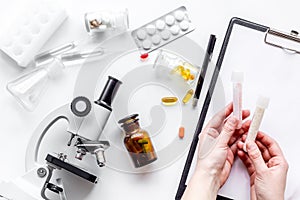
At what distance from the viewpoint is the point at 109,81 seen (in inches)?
44.6

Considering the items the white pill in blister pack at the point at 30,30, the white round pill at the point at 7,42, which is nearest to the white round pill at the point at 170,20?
the white pill in blister pack at the point at 30,30

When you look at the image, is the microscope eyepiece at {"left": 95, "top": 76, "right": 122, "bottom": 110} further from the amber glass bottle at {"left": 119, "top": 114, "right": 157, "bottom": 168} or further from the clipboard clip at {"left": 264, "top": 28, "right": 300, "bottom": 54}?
the clipboard clip at {"left": 264, "top": 28, "right": 300, "bottom": 54}

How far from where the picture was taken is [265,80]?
118 centimetres

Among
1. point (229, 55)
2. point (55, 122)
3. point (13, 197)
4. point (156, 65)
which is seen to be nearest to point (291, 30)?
point (229, 55)

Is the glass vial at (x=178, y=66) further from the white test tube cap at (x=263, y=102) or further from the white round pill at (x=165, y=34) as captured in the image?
the white test tube cap at (x=263, y=102)

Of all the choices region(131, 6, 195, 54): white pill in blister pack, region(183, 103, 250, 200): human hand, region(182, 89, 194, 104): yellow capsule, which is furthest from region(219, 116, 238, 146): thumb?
region(131, 6, 195, 54): white pill in blister pack

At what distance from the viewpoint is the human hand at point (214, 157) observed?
1.08 m

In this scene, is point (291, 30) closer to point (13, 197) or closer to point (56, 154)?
point (56, 154)

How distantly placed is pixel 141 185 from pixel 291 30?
1.54 ft

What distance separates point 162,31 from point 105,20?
0.41 feet

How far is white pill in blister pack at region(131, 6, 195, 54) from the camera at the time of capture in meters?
1.19

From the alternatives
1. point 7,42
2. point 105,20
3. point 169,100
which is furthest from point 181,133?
point 7,42

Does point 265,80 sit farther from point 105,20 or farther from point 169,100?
point 105,20

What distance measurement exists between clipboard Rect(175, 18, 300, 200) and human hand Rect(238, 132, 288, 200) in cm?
2
